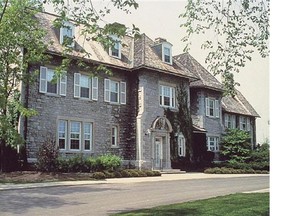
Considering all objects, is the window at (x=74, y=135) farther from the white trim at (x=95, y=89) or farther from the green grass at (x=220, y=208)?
the green grass at (x=220, y=208)

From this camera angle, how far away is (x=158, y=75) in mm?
13367

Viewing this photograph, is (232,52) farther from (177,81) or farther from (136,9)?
(177,81)

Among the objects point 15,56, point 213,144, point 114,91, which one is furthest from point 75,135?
point 213,144

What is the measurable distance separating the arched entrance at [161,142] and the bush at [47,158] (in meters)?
3.76

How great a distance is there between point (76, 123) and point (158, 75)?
3207mm

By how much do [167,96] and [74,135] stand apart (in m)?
3.61

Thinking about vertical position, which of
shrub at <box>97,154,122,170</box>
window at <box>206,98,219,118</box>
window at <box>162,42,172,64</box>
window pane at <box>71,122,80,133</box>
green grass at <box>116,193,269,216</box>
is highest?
window at <box>162,42,172,64</box>

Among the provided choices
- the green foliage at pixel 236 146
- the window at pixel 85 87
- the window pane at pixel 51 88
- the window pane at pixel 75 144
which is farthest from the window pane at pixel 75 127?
the green foliage at pixel 236 146

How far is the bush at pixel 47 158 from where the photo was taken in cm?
1009

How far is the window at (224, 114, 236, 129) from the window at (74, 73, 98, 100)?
6.53 metres

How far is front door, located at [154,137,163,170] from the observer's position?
13218 millimetres

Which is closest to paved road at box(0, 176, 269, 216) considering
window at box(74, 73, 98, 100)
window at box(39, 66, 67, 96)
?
window at box(39, 66, 67, 96)

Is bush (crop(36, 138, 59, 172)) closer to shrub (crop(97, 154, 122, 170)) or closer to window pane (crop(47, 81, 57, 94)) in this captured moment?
shrub (crop(97, 154, 122, 170))

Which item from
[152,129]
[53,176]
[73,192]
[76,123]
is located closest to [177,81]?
[152,129]
